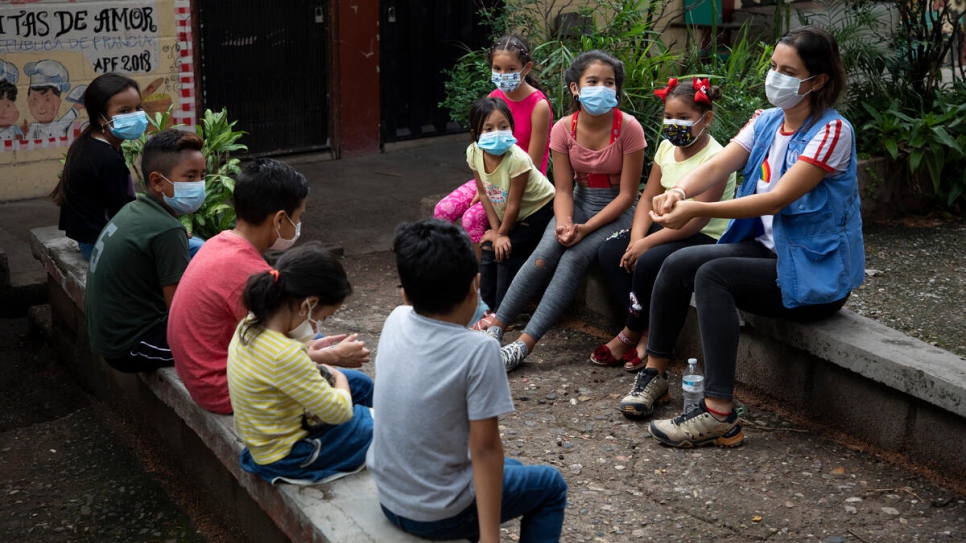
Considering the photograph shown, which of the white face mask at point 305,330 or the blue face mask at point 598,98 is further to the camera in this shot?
the blue face mask at point 598,98

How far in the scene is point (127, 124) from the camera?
14.4 feet

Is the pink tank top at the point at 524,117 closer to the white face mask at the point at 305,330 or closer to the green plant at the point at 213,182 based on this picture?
the green plant at the point at 213,182

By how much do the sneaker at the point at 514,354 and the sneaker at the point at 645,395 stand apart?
1.83 ft

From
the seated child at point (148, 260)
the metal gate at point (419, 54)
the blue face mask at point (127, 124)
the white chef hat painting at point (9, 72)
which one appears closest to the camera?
the seated child at point (148, 260)

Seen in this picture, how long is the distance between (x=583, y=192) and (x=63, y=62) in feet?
13.0

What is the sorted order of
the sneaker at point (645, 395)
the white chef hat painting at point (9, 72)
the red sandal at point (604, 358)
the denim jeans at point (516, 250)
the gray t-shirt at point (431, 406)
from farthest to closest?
1. the white chef hat painting at point (9, 72)
2. the denim jeans at point (516, 250)
3. the red sandal at point (604, 358)
4. the sneaker at point (645, 395)
5. the gray t-shirt at point (431, 406)

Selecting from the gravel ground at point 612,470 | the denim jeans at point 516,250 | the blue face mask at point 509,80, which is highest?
the blue face mask at point 509,80

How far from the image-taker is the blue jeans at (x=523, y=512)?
255 centimetres

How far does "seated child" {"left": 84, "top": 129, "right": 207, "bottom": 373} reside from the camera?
3.57 meters

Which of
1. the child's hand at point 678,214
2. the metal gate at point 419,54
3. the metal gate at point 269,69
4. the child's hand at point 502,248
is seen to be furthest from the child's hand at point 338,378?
the metal gate at point 419,54

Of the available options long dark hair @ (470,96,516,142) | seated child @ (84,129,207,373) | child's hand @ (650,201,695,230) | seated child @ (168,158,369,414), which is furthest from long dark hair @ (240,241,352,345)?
long dark hair @ (470,96,516,142)

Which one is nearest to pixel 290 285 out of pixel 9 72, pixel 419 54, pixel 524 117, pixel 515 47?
pixel 524 117

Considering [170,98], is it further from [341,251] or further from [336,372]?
[336,372]

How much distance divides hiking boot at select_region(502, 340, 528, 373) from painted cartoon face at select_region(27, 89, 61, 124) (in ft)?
13.3
